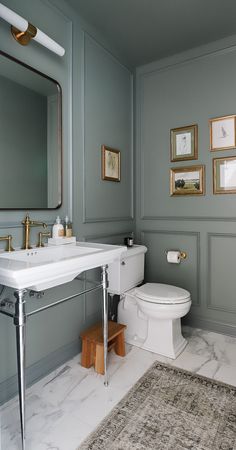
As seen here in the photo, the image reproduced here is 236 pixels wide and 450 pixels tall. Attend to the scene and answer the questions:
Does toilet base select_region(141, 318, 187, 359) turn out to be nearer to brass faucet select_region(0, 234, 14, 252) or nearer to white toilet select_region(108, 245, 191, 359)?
white toilet select_region(108, 245, 191, 359)

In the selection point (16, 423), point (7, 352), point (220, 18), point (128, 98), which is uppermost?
point (220, 18)

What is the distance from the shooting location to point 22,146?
5.47 feet

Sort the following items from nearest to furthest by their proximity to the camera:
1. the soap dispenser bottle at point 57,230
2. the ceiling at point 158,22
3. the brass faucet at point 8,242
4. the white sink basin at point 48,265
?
the white sink basin at point 48,265
the brass faucet at point 8,242
the soap dispenser bottle at point 57,230
the ceiling at point 158,22

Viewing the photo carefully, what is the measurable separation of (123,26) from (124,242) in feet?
5.71

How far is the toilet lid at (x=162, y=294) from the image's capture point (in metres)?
1.95

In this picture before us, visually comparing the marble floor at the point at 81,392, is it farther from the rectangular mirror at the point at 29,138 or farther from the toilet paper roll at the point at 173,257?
the rectangular mirror at the point at 29,138

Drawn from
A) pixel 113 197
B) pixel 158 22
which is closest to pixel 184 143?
pixel 113 197

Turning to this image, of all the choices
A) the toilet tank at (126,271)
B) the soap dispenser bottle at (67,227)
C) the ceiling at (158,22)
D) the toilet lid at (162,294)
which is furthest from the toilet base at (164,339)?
the ceiling at (158,22)

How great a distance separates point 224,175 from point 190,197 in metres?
0.34

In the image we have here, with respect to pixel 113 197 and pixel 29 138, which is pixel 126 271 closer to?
pixel 113 197

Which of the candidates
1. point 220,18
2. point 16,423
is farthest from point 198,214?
point 16,423

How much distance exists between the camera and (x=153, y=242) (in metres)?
2.70

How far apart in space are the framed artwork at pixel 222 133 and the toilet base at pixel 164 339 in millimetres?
1470

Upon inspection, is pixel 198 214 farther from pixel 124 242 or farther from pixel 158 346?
pixel 158 346
